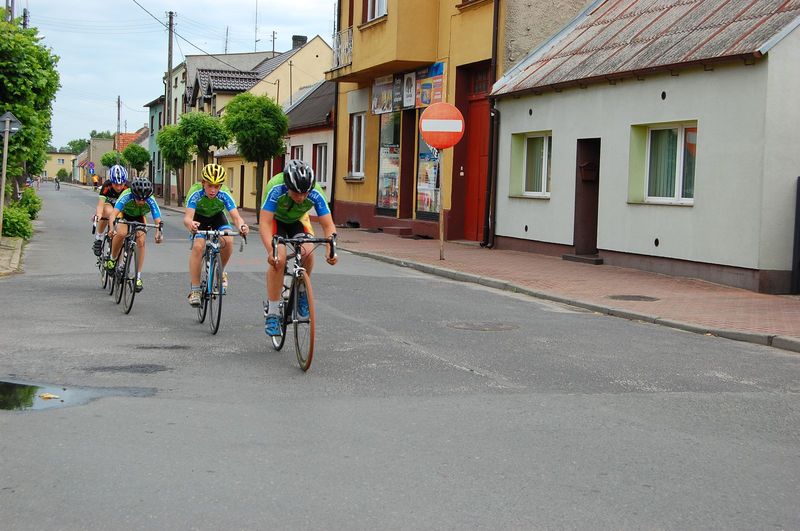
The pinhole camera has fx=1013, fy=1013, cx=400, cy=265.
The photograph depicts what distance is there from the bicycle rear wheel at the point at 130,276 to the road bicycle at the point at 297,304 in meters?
3.09

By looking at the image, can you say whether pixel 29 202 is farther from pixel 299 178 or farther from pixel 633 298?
pixel 299 178

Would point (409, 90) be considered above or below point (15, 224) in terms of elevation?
above

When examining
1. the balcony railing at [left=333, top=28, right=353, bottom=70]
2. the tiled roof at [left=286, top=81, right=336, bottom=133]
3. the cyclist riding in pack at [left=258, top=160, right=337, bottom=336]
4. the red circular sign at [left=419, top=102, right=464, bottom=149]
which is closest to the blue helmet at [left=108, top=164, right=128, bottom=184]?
the cyclist riding in pack at [left=258, top=160, right=337, bottom=336]

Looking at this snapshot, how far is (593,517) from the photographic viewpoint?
15.1ft

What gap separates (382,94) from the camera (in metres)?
29.5

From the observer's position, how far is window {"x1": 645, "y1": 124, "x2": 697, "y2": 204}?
665 inches

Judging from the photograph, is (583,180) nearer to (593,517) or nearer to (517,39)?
(517,39)

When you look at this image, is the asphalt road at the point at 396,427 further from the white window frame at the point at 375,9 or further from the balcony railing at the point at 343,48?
the balcony railing at the point at 343,48

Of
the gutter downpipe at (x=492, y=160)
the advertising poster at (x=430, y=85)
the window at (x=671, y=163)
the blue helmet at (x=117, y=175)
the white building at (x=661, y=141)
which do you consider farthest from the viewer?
the advertising poster at (x=430, y=85)

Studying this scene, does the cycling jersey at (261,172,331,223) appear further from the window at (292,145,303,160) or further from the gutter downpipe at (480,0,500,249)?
the window at (292,145,303,160)

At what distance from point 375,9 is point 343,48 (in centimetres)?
221

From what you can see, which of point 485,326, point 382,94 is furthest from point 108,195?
point 382,94

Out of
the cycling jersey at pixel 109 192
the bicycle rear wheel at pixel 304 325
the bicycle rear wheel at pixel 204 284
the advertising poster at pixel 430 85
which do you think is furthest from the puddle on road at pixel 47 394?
the advertising poster at pixel 430 85

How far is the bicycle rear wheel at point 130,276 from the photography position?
452 inches
